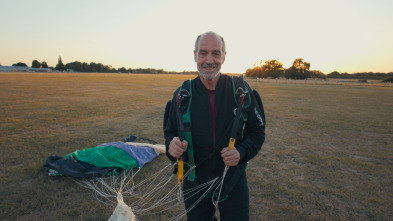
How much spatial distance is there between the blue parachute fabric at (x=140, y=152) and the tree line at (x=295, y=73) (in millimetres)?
100278

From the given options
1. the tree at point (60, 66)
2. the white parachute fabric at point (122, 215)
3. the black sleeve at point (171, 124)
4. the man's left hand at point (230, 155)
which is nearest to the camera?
the man's left hand at point (230, 155)

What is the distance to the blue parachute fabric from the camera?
5.45 metres

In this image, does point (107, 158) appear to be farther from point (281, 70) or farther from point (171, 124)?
point (281, 70)

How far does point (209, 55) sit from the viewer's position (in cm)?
203

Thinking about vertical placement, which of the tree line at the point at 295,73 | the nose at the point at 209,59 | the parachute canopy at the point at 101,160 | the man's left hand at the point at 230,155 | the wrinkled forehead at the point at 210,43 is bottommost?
the parachute canopy at the point at 101,160

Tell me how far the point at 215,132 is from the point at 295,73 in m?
104

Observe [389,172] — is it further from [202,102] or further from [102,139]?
[102,139]

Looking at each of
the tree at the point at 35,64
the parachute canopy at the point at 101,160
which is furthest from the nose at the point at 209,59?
the tree at the point at 35,64

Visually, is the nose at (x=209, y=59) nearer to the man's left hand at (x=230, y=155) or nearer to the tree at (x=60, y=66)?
the man's left hand at (x=230, y=155)

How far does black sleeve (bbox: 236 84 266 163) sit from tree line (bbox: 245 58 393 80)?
10260 centimetres

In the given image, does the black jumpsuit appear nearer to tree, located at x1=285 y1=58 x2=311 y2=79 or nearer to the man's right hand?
the man's right hand

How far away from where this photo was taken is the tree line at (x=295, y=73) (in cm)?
9562

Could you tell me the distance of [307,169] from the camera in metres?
5.49

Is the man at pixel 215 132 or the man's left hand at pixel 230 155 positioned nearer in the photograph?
the man's left hand at pixel 230 155
